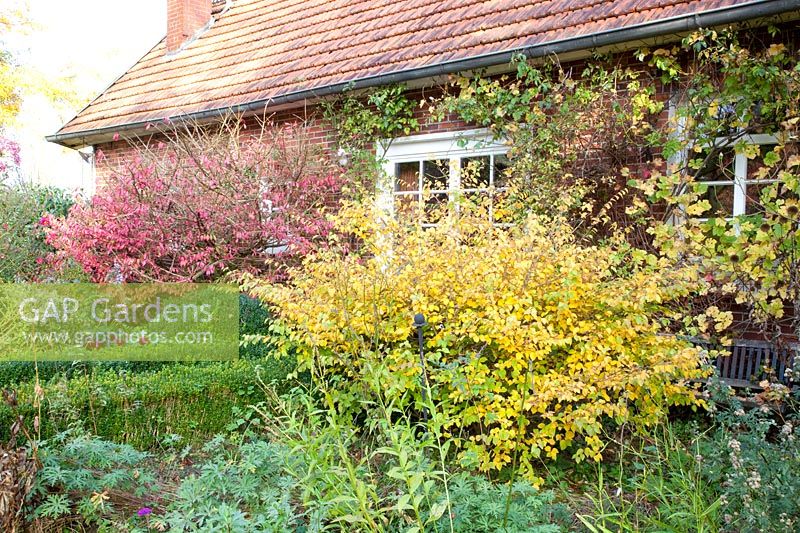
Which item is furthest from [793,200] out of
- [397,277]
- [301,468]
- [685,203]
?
[301,468]

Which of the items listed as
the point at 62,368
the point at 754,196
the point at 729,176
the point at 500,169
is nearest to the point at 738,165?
the point at 729,176

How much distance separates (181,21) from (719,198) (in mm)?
10173

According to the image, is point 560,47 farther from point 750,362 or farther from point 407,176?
point 750,362

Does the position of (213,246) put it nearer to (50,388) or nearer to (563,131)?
(50,388)

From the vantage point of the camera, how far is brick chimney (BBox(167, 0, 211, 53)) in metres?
12.4

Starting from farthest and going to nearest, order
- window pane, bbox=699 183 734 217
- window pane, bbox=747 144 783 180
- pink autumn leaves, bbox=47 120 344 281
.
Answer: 1. pink autumn leaves, bbox=47 120 344 281
2. window pane, bbox=699 183 734 217
3. window pane, bbox=747 144 783 180

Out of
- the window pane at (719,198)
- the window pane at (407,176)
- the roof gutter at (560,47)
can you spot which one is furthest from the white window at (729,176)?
the window pane at (407,176)

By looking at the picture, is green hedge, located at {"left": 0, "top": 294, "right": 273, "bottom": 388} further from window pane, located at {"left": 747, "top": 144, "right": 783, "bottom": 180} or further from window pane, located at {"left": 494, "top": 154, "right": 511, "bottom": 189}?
window pane, located at {"left": 747, "top": 144, "right": 783, "bottom": 180}

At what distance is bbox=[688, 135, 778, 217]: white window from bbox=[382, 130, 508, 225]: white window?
189 centimetres

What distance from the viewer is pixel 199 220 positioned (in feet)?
23.0

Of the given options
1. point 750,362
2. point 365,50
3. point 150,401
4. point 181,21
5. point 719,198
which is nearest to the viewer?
point 150,401

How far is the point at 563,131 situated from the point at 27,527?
5333 mm

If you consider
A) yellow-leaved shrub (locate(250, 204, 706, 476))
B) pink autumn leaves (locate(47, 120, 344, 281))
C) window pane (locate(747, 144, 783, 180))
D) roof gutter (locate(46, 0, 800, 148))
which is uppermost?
roof gutter (locate(46, 0, 800, 148))

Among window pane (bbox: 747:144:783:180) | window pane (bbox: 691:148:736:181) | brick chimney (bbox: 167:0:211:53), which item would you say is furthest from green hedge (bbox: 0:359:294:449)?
brick chimney (bbox: 167:0:211:53)
